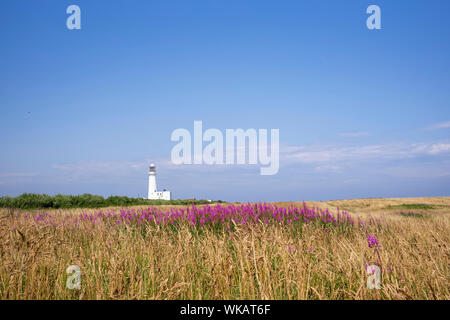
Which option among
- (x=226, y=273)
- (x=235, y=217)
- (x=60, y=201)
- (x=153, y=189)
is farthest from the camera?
(x=153, y=189)

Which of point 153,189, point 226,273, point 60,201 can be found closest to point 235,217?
point 226,273

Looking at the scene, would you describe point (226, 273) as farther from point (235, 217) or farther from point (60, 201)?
point (60, 201)

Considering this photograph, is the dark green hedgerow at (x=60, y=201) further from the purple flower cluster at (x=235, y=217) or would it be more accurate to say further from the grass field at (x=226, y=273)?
the grass field at (x=226, y=273)

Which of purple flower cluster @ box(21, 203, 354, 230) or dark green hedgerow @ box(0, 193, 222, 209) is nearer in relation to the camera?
purple flower cluster @ box(21, 203, 354, 230)

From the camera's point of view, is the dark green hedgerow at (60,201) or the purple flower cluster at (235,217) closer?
the purple flower cluster at (235,217)

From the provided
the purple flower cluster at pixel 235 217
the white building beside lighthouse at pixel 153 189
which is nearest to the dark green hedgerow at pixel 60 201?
the purple flower cluster at pixel 235 217

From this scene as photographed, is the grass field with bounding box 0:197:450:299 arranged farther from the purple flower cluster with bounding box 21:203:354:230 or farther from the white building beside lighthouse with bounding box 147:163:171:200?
the white building beside lighthouse with bounding box 147:163:171:200

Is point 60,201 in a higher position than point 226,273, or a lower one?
lower

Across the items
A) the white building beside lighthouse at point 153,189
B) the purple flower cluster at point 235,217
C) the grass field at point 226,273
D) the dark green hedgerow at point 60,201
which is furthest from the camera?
the white building beside lighthouse at point 153,189

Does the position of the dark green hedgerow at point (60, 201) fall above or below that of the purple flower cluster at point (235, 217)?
below

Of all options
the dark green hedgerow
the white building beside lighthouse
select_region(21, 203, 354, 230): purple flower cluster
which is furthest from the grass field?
the white building beside lighthouse

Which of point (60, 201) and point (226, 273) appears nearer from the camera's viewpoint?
point (226, 273)
